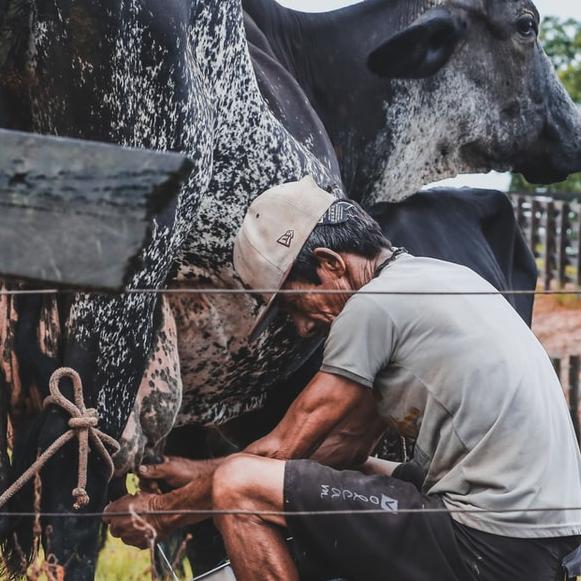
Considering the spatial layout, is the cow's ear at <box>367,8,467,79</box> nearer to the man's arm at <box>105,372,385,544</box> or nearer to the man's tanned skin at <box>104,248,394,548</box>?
the man's tanned skin at <box>104,248,394,548</box>

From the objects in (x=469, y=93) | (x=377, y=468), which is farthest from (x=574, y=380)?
(x=377, y=468)

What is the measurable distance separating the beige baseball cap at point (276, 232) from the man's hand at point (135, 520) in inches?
22.5

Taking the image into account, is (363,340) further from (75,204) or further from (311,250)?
(75,204)

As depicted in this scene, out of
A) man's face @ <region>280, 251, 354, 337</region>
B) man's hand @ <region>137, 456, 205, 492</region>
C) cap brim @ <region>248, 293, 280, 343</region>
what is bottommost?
man's hand @ <region>137, 456, 205, 492</region>

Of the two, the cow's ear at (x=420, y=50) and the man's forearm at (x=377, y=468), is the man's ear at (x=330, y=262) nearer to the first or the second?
the man's forearm at (x=377, y=468)

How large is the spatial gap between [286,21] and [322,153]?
0.86m

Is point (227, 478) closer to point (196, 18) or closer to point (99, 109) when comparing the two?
point (99, 109)

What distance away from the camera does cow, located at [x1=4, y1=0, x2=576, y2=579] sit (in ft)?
13.0

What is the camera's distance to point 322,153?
17.7 ft

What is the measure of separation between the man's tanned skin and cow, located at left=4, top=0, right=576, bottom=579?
0.81 ft

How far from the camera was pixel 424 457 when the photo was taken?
387cm

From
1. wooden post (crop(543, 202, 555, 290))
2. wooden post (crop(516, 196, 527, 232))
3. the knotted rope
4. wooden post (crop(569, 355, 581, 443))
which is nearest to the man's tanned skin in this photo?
the knotted rope

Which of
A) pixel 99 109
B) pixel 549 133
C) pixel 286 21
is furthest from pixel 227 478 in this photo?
pixel 549 133

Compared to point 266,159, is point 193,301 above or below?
below
